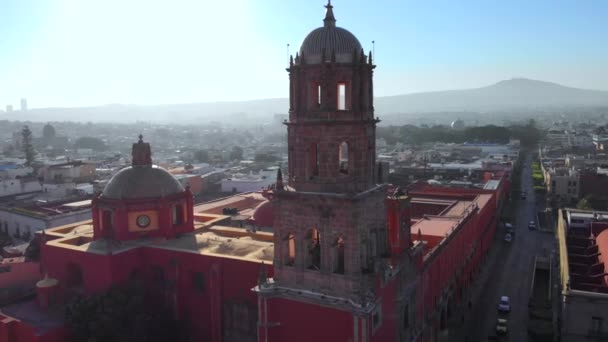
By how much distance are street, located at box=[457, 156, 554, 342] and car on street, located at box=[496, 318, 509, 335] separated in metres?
0.29

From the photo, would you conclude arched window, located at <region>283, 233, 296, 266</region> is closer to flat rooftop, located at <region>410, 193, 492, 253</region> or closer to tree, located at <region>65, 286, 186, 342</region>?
tree, located at <region>65, 286, 186, 342</region>

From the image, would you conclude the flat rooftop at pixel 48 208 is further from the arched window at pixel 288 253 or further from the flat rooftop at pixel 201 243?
the arched window at pixel 288 253

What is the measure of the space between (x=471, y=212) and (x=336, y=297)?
841 inches

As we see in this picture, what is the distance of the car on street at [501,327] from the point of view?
90.4 ft

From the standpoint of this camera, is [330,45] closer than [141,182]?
Yes

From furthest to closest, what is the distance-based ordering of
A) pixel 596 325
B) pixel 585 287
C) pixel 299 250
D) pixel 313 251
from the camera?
pixel 585 287
pixel 596 325
pixel 313 251
pixel 299 250

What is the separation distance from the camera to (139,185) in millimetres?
25375

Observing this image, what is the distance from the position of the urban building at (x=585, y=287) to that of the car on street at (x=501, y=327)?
2919 mm

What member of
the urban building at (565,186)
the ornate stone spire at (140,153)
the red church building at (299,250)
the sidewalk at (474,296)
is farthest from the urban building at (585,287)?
the urban building at (565,186)

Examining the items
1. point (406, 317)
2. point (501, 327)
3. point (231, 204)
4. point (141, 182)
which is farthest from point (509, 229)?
point (141, 182)

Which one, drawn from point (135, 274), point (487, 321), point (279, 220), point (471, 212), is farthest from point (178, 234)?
point (471, 212)

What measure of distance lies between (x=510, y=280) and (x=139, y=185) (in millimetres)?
26178

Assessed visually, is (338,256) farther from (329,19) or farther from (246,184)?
(246,184)

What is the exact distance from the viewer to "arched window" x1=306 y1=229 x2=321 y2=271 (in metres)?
17.9
